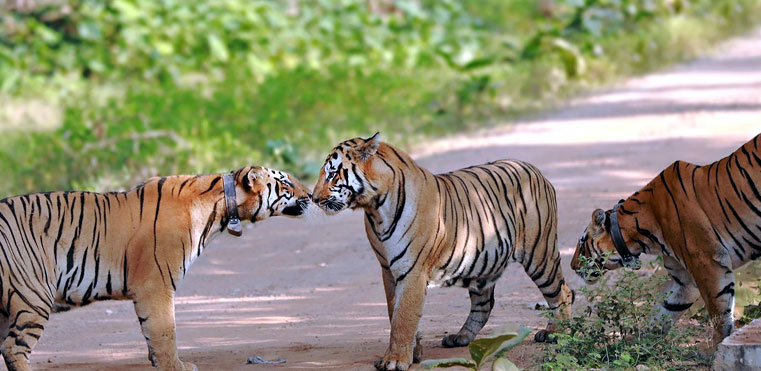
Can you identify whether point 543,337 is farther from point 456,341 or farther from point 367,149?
point 367,149

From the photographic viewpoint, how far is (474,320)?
248 inches

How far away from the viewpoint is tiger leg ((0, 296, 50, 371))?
17.5 feet

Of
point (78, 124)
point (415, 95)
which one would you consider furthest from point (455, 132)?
point (78, 124)

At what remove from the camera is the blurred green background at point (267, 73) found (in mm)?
12000

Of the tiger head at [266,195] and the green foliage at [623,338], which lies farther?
the tiger head at [266,195]

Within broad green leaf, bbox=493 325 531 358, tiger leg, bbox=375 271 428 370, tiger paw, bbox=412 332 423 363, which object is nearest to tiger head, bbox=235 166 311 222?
tiger leg, bbox=375 271 428 370

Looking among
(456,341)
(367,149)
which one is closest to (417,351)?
(456,341)

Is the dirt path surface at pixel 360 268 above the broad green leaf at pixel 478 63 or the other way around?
the other way around

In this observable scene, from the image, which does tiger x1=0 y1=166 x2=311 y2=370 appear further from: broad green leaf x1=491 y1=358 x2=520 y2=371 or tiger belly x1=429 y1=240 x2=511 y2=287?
broad green leaf x1=491 y1=358 x2=520 y2=371

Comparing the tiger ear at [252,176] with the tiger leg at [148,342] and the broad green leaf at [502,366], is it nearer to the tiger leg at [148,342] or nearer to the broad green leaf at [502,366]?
the tiger leg at [148,342]

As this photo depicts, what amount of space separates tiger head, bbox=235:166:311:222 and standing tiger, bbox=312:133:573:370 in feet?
0.83

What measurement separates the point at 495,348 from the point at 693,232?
131cm

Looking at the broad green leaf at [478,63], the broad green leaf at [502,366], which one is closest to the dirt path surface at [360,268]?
the broad green leaf at [502,366]

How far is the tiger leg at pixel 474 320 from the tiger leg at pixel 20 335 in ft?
7.54
